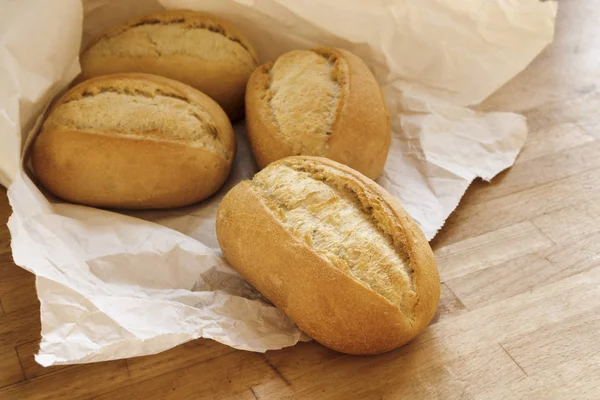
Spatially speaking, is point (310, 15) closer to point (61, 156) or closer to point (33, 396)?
point (61, 156)

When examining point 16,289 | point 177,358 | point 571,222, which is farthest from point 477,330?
point 16,289

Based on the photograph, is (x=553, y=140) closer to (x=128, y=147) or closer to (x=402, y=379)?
(x=402, y=379)

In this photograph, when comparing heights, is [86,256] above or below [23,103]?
below

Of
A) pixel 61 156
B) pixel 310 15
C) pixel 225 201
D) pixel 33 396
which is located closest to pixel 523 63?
pixel 310 15

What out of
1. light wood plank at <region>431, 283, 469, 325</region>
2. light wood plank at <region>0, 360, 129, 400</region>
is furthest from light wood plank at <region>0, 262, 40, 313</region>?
light wood plank at <region>431, 283, 469, 325</region>

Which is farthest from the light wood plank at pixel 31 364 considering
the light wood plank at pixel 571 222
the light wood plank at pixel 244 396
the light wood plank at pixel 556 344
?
the light wood plank at pixel 571 222

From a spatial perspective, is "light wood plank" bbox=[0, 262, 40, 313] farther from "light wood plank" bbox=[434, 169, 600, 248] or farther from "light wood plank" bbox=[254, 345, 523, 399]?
"light wood plank" bbox=[434, 169, 600, 248]
